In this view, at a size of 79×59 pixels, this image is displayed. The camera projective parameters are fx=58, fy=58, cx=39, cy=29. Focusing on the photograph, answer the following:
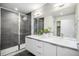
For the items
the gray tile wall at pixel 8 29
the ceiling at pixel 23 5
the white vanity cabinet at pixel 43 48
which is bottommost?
the white vanity cabinet at pixel 43 48

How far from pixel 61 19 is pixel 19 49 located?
1921 mm

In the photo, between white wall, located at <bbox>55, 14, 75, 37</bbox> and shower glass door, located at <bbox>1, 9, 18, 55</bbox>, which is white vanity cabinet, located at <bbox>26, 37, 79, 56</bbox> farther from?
shower glass door, located at <bbox>1, 9, 18, 55</bbox>

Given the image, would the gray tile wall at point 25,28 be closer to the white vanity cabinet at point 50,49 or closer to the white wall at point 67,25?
the white vanity cabinet at point 50,49

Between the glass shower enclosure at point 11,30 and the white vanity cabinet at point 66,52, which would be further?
the glass shower enclosure at point 11,30

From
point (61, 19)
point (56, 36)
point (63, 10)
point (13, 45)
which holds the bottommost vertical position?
point (13, 45)

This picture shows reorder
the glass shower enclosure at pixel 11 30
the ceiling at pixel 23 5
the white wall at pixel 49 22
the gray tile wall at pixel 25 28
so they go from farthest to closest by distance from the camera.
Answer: the gray tile wall at pixel 25 28 → the glass shower enclosure at pixel 11 30 → the white wall at pixel 49 22 → the ceiling at pixel 23 5

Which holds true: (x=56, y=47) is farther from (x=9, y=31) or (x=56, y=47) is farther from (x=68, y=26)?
(x=9, y=31)

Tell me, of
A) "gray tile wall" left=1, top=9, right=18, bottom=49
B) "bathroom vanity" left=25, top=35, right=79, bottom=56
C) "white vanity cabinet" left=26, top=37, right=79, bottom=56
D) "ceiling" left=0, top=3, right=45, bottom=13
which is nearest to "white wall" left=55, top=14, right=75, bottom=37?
"bathroom vanity" left=25, top=35, right=79, bottom=56

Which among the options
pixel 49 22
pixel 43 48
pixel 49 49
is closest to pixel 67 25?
pixel 49 22

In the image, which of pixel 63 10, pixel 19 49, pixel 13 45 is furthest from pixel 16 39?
pixel 63 10

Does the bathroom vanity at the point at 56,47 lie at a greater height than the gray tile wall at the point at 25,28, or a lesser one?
lesser

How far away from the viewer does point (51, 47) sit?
1.33 meters

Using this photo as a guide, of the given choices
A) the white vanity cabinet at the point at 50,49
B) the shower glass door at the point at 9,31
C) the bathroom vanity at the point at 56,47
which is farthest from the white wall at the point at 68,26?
the shower glass door at the point at 9,31

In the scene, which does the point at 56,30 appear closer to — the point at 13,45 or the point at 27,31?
the point at 27,31
